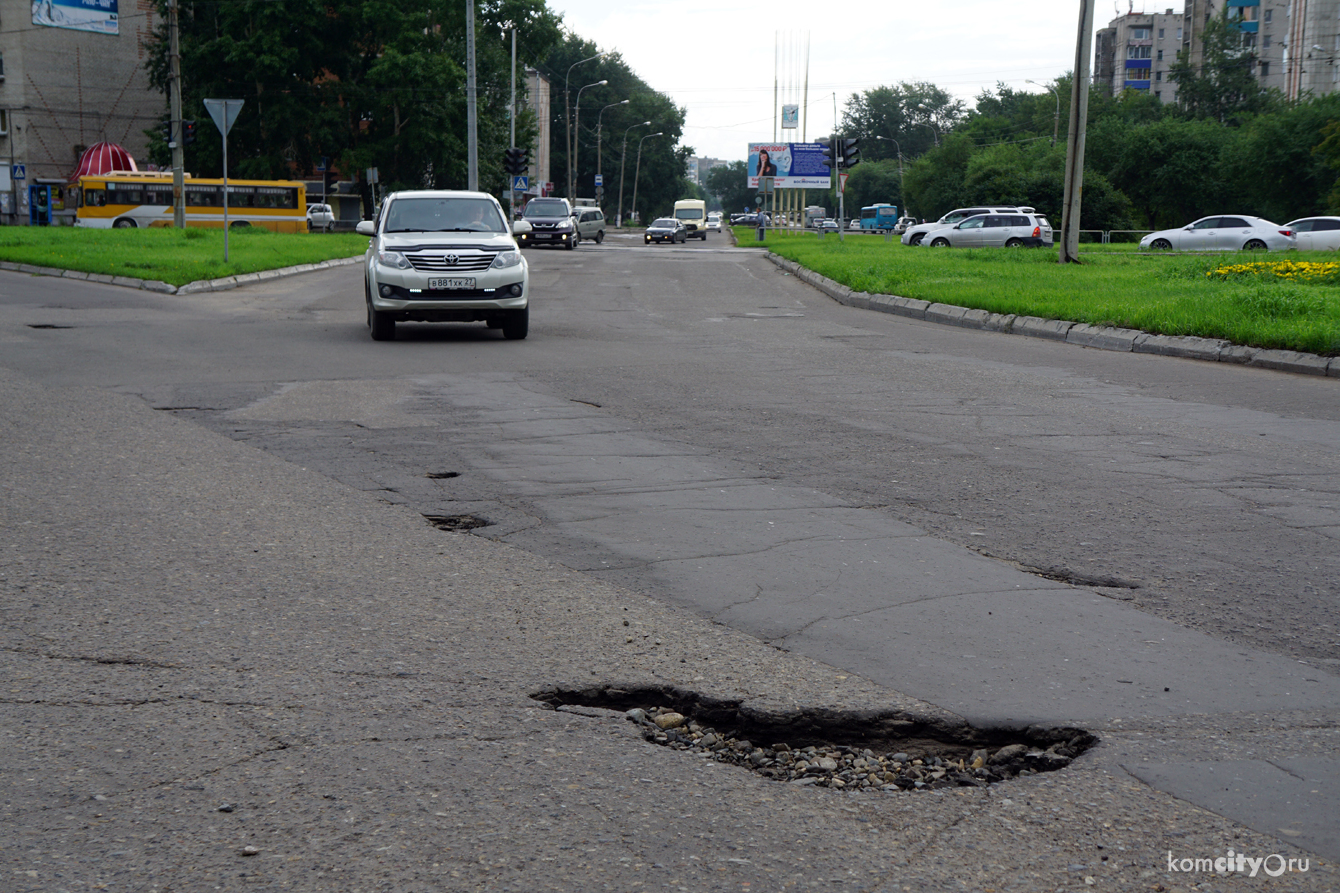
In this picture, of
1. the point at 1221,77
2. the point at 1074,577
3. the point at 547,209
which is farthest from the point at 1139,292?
the point at 1221,77

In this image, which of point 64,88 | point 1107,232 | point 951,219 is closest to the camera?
point 951,219

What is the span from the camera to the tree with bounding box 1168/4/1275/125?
86.1 metres

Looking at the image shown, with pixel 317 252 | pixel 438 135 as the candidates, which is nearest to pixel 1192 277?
pixel 317 252

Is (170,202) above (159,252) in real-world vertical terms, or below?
above

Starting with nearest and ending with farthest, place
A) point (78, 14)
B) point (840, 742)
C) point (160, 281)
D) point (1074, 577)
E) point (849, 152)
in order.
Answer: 1. point (840, 742)
2. point (1074, 577)
3. point (160, 281)
4. point (849, 152)
5. point (78, 14)

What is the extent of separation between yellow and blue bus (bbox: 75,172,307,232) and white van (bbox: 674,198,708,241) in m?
26.9

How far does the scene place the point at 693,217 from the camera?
75875mm

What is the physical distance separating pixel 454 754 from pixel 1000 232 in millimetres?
43969

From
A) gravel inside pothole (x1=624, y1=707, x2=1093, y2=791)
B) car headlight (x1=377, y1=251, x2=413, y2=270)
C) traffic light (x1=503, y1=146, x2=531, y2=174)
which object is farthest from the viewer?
traffic light (x1=503, y1=146, x2=531, y2=174)

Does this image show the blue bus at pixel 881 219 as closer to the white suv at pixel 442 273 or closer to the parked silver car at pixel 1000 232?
the parked silver car at pixel 1000 232

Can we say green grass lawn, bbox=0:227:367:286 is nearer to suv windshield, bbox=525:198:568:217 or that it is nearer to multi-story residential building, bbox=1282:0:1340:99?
suv windshield, bbox=525:198:568:217

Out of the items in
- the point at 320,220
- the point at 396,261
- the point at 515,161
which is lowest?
the point at 396,261

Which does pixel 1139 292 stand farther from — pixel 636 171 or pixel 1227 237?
pixel 636 171

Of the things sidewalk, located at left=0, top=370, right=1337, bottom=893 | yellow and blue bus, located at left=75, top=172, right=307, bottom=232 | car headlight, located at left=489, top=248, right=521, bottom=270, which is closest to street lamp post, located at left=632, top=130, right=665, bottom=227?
yellow and blue bus, located at left=75, top=172, right=307, bottom=232
